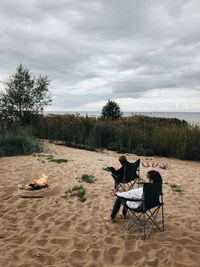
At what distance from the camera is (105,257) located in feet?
14.1

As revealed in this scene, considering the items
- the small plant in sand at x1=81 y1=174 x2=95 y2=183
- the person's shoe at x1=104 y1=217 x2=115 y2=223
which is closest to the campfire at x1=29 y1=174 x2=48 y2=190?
the small plant in sand at x1=81 y1=174 x2=95 y2=183

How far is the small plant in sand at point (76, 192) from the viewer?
22.3ft

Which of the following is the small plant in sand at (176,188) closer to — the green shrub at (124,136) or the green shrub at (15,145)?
the green shrub at (124,136)

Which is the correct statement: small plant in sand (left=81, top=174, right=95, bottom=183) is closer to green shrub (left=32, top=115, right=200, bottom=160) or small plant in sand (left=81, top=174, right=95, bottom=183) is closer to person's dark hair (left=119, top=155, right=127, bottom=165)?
person's dark hair (left=119, top=155, right=127, bottom=165)

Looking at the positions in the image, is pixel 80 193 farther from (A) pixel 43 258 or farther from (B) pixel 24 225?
(A) pixel 43 258

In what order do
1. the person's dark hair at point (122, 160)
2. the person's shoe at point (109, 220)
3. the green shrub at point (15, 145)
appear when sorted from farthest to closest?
1. the green shrub at point (15, 145)
2. the person's dark hair at point (122, 160)
3. the person's shoe at point (109, 220)

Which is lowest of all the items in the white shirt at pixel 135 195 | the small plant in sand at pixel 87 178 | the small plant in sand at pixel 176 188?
the small plant in sand at pixel 176 188

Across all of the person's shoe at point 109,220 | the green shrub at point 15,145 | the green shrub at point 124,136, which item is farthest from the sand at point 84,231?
the green shrub at point 124,136

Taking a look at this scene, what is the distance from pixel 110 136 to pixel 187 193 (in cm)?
944

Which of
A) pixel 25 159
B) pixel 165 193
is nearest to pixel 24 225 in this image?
pixel 165 193

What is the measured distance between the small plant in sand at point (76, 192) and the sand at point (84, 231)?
0.12m

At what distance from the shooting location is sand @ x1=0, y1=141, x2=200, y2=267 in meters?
4.25

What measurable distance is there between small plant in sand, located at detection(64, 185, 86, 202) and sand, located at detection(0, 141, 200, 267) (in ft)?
0.39

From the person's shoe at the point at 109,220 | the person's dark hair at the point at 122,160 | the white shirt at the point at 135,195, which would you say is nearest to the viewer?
the white shirt at the point at 135,195
